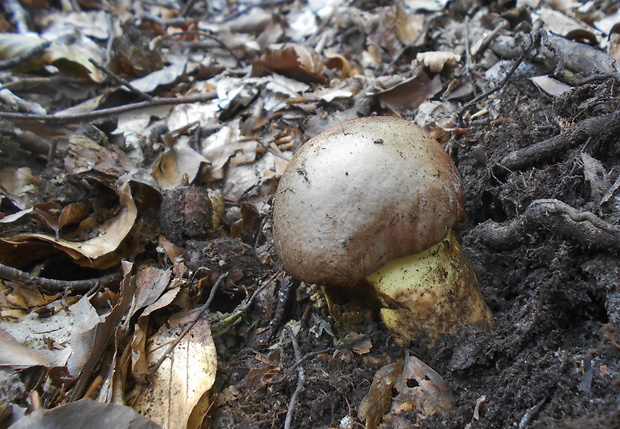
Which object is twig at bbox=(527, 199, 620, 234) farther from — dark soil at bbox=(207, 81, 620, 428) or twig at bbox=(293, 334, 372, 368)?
twig at bbox=(293, 334, 372, 368)

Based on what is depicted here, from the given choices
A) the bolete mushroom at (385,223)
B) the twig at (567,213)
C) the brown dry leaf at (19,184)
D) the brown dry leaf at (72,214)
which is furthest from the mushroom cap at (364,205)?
the brown dry leaf at (19,184)

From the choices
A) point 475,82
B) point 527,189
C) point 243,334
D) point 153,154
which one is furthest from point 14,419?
point 475,82

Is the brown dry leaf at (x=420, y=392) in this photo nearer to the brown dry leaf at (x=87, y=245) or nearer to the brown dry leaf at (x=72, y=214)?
the brown dry leaf at (x=87, y=245)

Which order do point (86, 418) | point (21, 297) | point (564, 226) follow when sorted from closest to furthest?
point (86, 418), point (564, 226), point (21, 297)

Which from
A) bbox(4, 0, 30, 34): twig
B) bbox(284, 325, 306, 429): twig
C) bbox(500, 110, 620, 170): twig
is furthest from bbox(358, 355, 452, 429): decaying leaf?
bbox(4, 0, 30, 34): twig

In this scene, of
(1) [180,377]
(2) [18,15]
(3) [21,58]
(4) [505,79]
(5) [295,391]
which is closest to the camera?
(5) [295,391]

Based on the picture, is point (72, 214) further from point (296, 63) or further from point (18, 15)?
point (18, 15)

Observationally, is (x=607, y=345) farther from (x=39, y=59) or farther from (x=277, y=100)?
(x=39, y=59)

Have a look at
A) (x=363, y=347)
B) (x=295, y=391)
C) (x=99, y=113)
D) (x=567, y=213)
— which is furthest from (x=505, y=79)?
(x=99, y=113)
